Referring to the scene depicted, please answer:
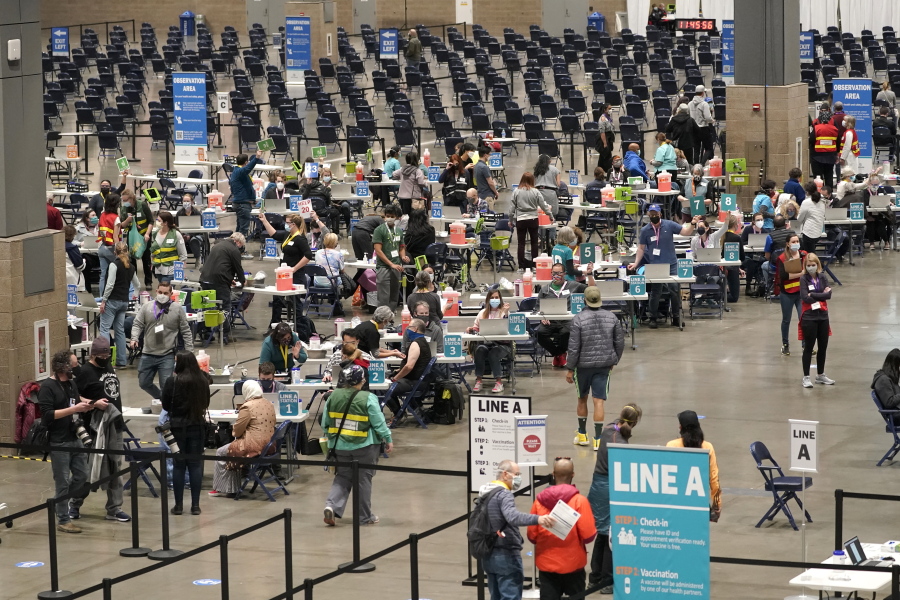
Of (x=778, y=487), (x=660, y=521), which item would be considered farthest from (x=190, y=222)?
(x=660, y=521)

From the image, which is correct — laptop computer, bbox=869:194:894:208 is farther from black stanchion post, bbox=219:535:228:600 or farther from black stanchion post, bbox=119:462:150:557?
black stanchion post, bbox=219:535:228:600

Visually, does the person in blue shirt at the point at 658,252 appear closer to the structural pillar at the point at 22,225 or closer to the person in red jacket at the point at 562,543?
the structural pillar at the point at 22,225

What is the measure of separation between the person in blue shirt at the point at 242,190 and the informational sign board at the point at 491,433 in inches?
510

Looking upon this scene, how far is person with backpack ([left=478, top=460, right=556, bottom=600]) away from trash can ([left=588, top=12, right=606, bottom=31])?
3860cm

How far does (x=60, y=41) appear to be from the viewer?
4512 centimetres

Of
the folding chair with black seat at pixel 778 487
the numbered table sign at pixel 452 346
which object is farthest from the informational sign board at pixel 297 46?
the folding chair with black seat at pixel 778 487

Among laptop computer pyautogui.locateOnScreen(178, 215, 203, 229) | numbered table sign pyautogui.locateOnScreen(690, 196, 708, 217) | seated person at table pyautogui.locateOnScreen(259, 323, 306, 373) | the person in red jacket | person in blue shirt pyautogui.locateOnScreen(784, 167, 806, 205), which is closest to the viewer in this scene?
the person in red jacket

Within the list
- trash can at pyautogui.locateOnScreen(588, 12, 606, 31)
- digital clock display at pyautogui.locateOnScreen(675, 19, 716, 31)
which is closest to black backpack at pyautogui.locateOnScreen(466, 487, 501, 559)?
digital clock display at pyautogui.locateOnScreen(675, 19, 716, 31)

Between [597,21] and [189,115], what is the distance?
23.3 metres

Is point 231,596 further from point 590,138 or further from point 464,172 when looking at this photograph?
point 590,138

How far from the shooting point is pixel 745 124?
27422mm

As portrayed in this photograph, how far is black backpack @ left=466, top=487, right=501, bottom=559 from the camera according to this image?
10242mm

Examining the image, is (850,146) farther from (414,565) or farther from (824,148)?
(414,565)

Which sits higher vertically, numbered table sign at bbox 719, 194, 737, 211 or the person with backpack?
numbered table sign at bbox 719, 194, 737, 211
